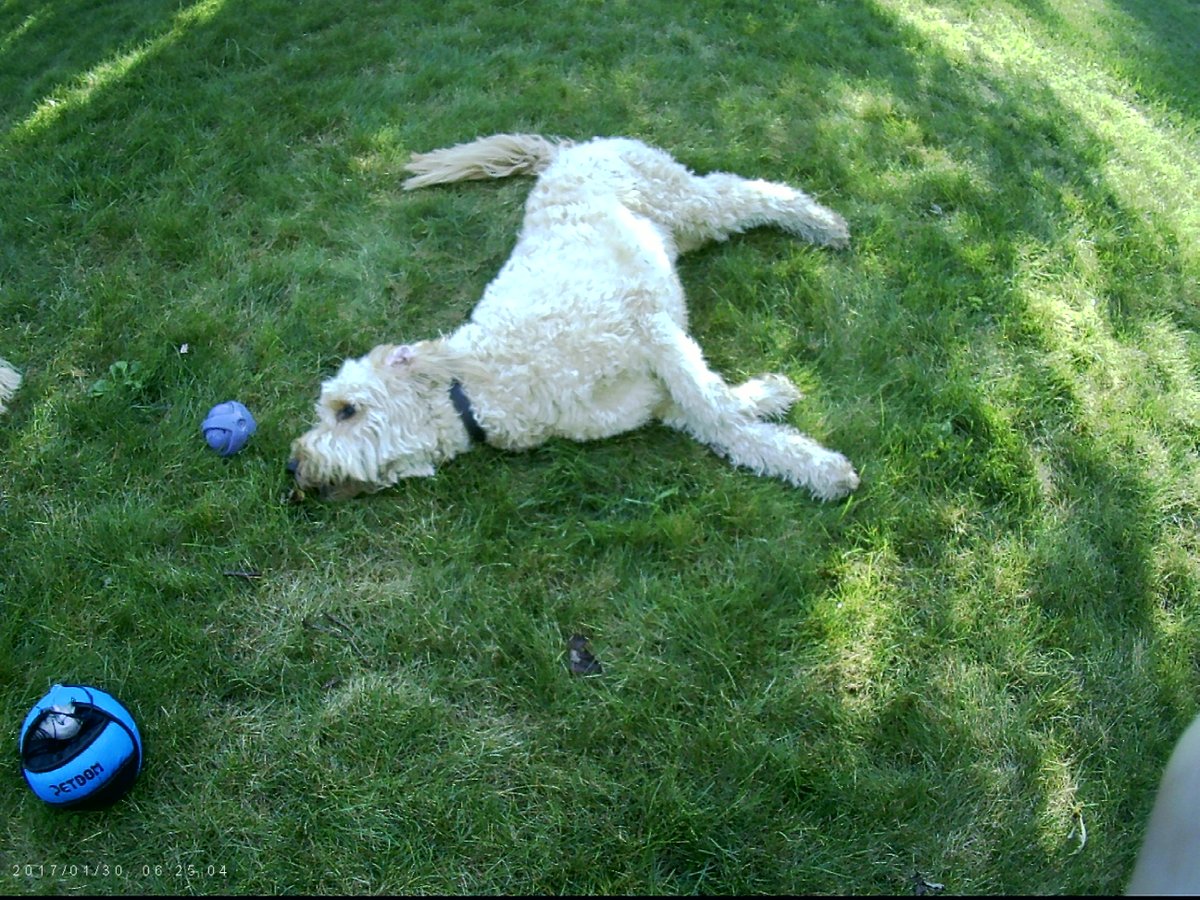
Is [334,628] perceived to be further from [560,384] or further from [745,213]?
[745,213]

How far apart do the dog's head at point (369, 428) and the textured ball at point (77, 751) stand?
3.68ft

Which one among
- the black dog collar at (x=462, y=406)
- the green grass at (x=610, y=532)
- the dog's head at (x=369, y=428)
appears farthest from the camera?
the black dog collar at (x=462, y=406)

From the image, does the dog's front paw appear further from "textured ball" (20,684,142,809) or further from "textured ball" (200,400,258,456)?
"textured ball" (20,684,142,809)

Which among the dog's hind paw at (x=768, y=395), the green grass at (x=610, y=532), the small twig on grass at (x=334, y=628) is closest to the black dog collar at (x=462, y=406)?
the green grass at (x=610, y=532)

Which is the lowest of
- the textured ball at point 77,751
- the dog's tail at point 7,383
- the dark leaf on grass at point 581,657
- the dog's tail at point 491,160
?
the dog's tail at point 7,383

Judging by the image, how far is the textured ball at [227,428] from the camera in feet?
12.0

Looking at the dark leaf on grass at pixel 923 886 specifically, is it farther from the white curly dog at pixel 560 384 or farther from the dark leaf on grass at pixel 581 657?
the white curly dog at pixel 560 384

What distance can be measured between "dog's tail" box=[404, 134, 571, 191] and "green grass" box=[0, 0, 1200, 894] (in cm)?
16

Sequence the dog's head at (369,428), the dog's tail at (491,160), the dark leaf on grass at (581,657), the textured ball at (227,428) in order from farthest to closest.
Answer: the dog's tail at (491,160) < the textured ball at (227,428) < the dog's head at (369,428) < the dark leaf on grass at (581,657)

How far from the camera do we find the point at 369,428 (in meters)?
3.34

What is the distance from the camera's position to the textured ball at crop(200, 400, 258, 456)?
3648 mm

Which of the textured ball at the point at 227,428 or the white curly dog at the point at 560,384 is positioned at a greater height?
the white curly dog at the point at 560,384

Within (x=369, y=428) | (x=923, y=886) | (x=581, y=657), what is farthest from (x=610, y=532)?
(x=923, y=886)

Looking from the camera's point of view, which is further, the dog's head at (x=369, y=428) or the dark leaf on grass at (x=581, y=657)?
the dog's head at (x=369, y=428)
